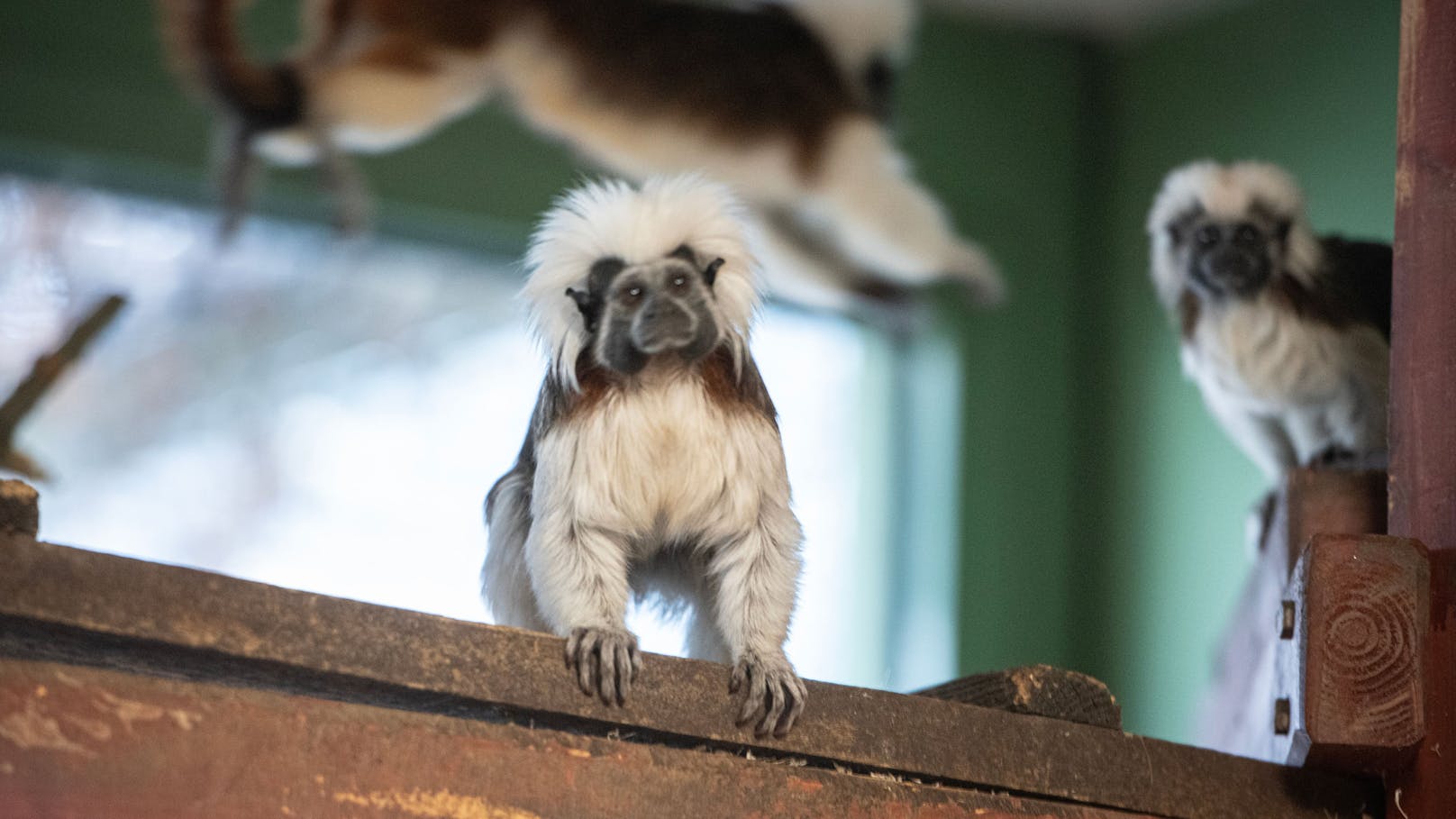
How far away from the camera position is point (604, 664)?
2.05 m

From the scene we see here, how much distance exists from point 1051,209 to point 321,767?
406 cm

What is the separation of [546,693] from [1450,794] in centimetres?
119

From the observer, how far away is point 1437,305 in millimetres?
2385

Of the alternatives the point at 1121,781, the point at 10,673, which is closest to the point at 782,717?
the point at 1121,781

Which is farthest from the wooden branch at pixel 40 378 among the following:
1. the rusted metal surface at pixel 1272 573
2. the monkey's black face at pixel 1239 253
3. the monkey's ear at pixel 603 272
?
the monkey's black face at pixel 1239 253

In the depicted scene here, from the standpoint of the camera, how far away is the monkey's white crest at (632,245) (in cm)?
248

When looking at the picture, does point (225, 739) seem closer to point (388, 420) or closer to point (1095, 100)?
point (388, 420)

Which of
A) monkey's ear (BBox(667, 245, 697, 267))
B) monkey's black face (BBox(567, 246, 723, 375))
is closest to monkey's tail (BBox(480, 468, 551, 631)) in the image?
monkey's black face (BBox(567, 246, 723, 375))

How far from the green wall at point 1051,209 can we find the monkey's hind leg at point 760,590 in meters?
2.62

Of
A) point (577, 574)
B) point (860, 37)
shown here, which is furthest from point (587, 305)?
point (860, 37)

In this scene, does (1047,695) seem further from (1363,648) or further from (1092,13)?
(1092,13)

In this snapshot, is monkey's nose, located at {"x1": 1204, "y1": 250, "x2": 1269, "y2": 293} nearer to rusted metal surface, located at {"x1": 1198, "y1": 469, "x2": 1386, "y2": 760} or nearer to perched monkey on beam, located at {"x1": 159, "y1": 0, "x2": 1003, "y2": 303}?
rusted metal surface, located at {"x1": 1198, "y1": 469, "x2": 1386, "y2": 760}

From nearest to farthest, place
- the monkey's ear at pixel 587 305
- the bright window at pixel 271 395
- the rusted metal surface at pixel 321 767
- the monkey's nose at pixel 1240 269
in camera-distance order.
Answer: the rusted metal surface at pixel 321 767
the monkey's ear at pixel 587 305
the monkey's nose at pixel 1240 269
the bright window at pixel 271 395

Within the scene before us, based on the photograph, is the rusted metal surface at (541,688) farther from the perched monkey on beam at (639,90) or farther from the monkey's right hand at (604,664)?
the perched monkey on beam at (639,90)
